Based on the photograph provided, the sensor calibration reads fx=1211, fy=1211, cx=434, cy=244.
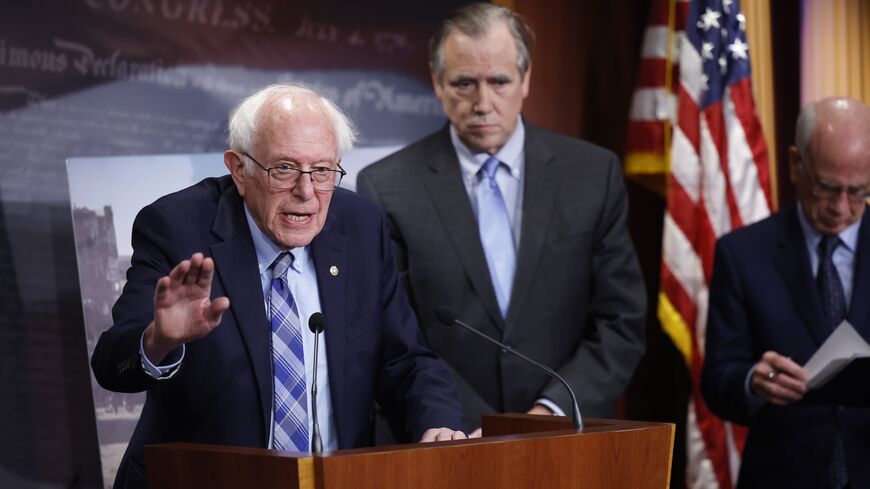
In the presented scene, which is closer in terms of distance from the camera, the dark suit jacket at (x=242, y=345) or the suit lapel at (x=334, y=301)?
the dark suit jacket at (x=242, y=345)

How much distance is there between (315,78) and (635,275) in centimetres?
165

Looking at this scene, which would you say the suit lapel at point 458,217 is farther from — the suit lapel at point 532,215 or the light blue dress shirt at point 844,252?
the light blue dress shirt at point 844,252

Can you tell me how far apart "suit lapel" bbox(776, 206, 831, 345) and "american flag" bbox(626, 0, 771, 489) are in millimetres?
1205

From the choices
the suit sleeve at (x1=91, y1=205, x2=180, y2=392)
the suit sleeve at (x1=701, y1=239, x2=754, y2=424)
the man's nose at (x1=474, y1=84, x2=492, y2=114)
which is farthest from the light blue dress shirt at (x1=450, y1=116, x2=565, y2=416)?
the suit sleeve at (x1=91, y1=205, x2=180, y2=392)

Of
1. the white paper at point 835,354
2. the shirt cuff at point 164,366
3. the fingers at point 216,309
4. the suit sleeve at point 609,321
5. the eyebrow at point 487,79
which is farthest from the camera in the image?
the eyebrow at point 487,79

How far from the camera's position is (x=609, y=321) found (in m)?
3.74

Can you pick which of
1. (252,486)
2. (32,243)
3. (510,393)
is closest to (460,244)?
(510,393)

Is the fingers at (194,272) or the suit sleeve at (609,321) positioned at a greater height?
the fingers at (194,272)

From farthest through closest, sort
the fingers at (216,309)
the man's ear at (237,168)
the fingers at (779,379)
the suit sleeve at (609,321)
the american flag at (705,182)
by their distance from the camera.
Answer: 1. the american flag at (705,182)
2. the suit sleeve at (609,321)
3. the fingers at (779,379)
4. the man's ear at (237,168)
5. the fingers at (216,309)

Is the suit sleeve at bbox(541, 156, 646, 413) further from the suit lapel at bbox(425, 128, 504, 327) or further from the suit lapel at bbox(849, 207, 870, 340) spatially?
the suit lapel at bbox(849, 207, 870, 340)

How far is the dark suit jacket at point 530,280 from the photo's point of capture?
3650 mm

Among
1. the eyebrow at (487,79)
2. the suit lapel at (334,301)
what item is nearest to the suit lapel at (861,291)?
the eyebrow at (487,79)

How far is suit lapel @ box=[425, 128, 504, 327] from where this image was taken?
12.0ft

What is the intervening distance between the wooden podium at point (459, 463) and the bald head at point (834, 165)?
153 cm
